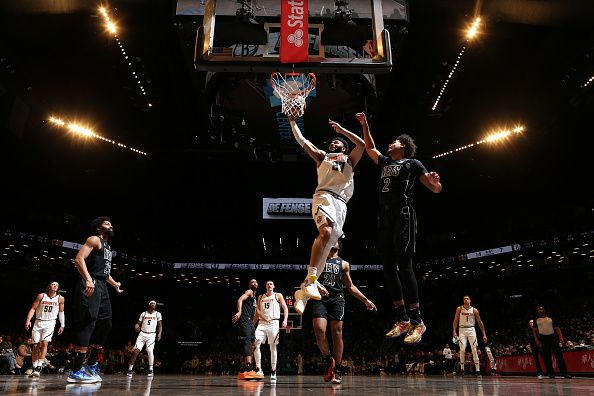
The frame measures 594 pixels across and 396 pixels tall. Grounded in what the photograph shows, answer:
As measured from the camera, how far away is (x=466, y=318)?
1338 centimetres

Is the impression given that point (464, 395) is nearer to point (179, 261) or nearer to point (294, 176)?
point (294, 176)

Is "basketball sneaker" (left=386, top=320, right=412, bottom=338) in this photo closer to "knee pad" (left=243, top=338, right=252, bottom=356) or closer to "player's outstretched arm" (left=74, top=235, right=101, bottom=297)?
"player's outstretched arm" (left=74, top=235, right=101, bottom=297)

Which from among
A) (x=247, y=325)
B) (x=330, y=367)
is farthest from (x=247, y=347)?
(x=330, y=367)

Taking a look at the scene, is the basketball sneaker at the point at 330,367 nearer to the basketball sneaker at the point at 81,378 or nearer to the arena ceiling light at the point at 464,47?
the basketball sneaker at the point at 81,378

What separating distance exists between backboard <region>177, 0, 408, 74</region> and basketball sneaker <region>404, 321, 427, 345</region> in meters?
3.90

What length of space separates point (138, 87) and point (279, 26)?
27.4ft

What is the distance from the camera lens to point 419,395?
4.57 meters

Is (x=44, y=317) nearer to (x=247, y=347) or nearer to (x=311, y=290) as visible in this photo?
(x=247, y=347)

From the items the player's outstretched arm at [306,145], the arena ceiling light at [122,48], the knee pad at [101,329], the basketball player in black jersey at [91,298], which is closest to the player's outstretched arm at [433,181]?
the player's outstretched arm at [306,145]

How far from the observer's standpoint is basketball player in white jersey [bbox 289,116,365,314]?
5332 mm

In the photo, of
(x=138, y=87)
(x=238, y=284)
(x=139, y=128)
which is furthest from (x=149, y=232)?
(x=138, y=87)

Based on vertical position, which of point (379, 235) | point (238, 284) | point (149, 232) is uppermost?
point (149, 232)

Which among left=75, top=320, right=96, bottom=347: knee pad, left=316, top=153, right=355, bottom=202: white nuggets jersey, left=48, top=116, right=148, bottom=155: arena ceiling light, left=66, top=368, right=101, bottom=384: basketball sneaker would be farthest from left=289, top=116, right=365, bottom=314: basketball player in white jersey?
left=48, top=116, right=148, bottom=155: arena ceiling light

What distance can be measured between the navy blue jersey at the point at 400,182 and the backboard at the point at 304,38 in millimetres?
2499
